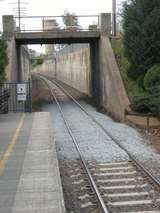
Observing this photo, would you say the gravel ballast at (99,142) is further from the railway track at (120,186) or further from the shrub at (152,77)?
the shrub at (152,77)

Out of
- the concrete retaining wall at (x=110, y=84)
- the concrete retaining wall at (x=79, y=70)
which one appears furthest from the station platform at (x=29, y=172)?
the concrete retaining wall at (x=79, y=70)

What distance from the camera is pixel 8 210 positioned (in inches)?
356

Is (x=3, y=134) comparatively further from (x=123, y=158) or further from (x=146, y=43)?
(x=146, y=43)

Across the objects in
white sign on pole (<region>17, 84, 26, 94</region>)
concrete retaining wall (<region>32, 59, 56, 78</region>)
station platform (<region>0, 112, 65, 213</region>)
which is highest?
white sign on pole (<region>17, 84, 26, 94</region>)

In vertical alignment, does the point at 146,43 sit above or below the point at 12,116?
above

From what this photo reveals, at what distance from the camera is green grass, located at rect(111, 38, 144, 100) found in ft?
105

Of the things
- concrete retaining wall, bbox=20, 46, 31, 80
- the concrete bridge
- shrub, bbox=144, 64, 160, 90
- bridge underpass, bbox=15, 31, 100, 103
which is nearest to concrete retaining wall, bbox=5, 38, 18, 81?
the concrete bridge

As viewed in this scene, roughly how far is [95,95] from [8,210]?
36.6 meters

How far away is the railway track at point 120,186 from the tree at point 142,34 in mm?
13756

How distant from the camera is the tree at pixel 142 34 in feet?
98.1

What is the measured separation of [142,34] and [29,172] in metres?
19.3

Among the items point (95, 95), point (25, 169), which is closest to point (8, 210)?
point (25, 169)

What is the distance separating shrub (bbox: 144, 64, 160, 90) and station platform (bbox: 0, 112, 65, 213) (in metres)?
8.71

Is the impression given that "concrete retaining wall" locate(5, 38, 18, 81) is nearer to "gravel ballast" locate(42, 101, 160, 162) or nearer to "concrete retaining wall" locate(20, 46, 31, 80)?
"gravel ballast" locate(42, 101, 160, 162)
